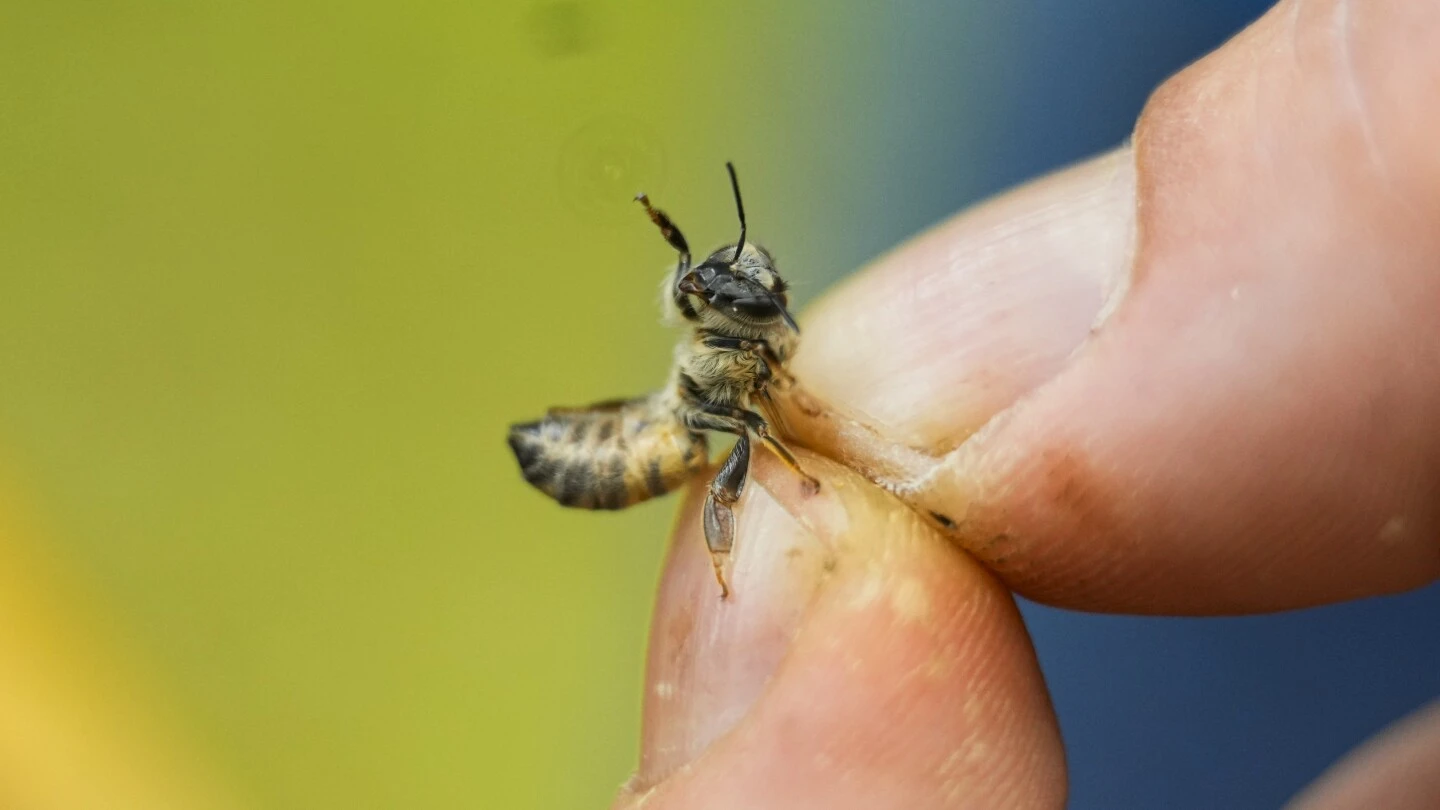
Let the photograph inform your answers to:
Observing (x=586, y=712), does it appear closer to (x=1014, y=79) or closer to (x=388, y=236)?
(x=388, y=236)

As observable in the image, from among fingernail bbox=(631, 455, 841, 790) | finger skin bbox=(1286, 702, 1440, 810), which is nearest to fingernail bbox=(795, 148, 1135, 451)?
fingernail bbox=(631, 455, 841, 790)

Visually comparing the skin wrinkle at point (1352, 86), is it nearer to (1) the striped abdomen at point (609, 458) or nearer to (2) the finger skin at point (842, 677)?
(2) the finger skin at point (842, 677)

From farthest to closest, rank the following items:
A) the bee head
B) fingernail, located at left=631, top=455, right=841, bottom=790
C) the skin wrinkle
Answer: the bee head, fingernail, located at left=631, top=455, right=841, bottom=790, the skin wrinkle

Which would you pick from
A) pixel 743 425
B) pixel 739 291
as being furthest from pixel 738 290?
pixel 743 425

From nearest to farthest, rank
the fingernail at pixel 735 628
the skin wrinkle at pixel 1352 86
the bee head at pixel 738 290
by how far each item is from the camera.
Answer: the skin wrinkle at pixel 1352 86 < the fingernail at pixel 735 628 < the bee head at pixel 738 290

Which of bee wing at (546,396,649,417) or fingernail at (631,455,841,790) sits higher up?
bee wing at (546,396,649,417)

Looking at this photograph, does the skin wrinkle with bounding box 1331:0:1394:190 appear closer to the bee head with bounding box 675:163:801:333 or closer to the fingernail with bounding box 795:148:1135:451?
the fingernail with bounding box 795:148:1135:451

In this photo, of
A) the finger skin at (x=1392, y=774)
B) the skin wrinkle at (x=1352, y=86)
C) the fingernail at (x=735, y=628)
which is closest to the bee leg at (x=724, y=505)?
the fingernail at (x=735, y=628)
